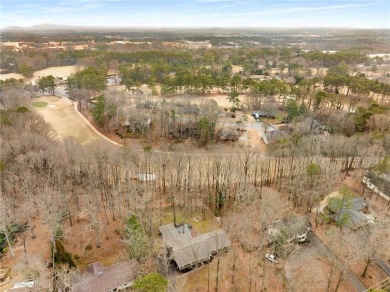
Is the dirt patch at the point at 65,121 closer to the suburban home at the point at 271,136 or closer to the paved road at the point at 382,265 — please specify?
the suburban home at the point at 271,136

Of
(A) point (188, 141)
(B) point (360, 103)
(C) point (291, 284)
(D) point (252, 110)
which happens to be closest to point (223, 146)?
(A) point (188, 141)

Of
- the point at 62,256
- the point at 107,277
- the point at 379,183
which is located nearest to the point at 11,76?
the point at 62,256

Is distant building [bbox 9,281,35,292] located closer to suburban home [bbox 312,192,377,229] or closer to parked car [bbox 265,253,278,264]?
parked car [bbox 265,253,278,264]

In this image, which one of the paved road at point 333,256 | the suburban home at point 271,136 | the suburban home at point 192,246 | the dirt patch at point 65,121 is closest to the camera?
the paved road at point 333,256

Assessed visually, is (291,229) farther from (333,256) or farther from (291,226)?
(333,256)

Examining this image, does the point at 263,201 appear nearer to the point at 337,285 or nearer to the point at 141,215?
the point at 337,285

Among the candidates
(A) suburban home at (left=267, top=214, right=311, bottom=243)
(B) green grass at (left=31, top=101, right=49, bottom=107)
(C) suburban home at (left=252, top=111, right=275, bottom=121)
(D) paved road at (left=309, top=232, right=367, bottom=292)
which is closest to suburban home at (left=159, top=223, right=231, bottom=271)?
(A) suburban home at (left=267, top=214, right=311, bottom=243)

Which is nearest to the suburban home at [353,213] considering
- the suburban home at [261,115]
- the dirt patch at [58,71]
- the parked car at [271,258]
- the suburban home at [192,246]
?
the parked car at [271,258]

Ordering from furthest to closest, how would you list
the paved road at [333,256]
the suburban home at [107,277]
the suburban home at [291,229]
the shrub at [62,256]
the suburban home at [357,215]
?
the suburban home at [357,215]
the suburban home at [291,229]
the shrub at [62,256]
the paved road at [333,256]
the suburban home at [107,277]
